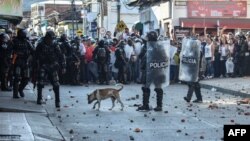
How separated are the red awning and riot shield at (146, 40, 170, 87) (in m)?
22.0

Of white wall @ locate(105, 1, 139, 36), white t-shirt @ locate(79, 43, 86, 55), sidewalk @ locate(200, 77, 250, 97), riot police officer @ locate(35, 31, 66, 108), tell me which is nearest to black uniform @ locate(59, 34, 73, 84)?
white t-shirt @ locate(79, 43, 86, 55)

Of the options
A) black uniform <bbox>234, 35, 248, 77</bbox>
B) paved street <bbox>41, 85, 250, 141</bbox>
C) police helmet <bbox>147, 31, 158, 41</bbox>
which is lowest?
paved street <bbox>41, 85, 250, 141</bbox>

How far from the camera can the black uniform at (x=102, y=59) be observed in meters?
27.2

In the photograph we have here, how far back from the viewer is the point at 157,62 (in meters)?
17.0

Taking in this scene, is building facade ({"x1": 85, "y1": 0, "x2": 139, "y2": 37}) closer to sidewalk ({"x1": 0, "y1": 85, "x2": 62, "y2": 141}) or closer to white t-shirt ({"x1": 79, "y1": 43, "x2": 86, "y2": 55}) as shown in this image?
white t-shirt ({"x1": 79, "y1": 43, "x2": 86, "y2": 55})

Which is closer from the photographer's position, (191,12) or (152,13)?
(191,12)

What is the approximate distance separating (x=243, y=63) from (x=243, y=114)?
13.5 m

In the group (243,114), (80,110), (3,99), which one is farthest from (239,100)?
(3,99)

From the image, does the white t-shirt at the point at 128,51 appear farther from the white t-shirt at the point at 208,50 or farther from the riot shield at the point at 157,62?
the riot shield at the point at 157,62

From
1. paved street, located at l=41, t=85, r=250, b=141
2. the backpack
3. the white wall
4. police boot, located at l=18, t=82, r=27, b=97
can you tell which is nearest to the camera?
paved street, located at l=41, t=85, r=250, b=141

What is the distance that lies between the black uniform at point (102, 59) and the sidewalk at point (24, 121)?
804 cm

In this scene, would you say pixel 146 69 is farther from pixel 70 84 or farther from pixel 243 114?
pixel 70 84

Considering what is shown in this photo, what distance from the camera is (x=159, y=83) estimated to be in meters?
16.9

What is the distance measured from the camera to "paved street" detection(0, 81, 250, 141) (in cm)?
1254
